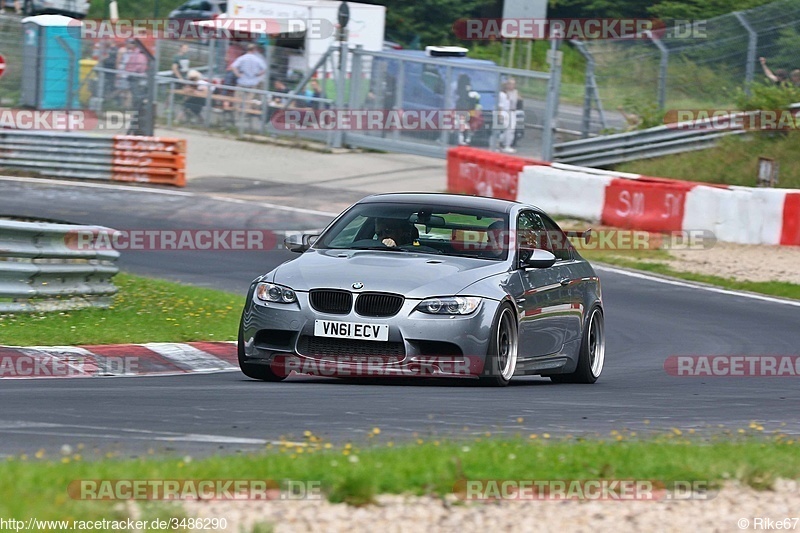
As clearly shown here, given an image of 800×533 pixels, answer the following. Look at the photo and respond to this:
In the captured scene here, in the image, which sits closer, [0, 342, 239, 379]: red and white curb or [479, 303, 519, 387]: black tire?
[479, 303, 519, 387]: black tire

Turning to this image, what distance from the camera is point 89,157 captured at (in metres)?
26.4

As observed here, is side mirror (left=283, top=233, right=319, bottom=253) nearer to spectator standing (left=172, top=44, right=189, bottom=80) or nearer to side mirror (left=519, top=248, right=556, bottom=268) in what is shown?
side mirror (left=519, top=248, right=556, bottom=268)

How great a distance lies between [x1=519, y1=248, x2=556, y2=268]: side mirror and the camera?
32.9ft

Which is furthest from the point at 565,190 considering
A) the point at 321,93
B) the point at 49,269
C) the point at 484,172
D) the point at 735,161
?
the point at 49,269

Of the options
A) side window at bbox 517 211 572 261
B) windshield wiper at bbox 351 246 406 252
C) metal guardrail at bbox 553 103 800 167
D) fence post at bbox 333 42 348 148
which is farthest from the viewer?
fence post at bbox 333 42 348 148

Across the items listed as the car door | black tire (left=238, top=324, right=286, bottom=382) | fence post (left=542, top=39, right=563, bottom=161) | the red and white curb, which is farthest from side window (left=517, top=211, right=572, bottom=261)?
fence post (left=542, top=39, right=563, bottom=161)

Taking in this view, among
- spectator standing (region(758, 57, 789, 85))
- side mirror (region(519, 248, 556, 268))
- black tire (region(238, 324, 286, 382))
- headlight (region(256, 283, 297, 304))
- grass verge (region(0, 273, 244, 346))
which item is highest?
spectator standing (region(758, 57, 789, 85))

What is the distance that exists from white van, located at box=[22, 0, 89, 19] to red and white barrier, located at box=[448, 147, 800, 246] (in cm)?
2347

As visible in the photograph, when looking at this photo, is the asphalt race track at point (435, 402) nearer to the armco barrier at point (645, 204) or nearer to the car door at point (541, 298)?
the car door at point (541, 298)

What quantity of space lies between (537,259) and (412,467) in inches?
170

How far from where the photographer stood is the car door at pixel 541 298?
33.0 feet

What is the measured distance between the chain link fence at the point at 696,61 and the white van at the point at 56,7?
73.5 feet

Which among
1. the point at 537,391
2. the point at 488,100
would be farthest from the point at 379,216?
the point at 488,100

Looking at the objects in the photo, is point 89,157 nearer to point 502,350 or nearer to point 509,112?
point 509,112
